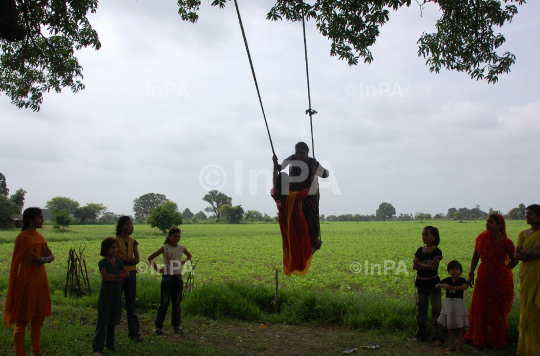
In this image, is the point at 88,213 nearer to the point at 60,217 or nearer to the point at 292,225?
the point at 60,217

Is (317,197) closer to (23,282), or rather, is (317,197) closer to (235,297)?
(235,297)

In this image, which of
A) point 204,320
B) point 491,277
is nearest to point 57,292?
point 204,320

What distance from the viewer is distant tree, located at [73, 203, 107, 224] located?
2212 inches

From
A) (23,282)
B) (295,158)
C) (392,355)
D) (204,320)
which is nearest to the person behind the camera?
(23,282)

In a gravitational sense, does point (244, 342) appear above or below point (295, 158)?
below

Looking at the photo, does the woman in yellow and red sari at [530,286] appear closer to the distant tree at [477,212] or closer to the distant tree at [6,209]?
the distant tree at [6,209]

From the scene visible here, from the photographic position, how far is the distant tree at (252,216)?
2943 inches

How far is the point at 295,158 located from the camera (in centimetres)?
489

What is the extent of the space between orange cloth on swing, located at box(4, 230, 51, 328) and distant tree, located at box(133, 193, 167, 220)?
75.6 m

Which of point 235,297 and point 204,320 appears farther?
point 235,297

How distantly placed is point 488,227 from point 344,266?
1045 centimetres

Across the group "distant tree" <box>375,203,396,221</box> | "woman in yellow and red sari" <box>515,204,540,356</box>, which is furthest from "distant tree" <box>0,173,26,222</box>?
"distant tree" <box>375,203,396,221</box>

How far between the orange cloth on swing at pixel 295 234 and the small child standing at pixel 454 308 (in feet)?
6.07

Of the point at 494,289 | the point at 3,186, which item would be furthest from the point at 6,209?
the point at 494,289
